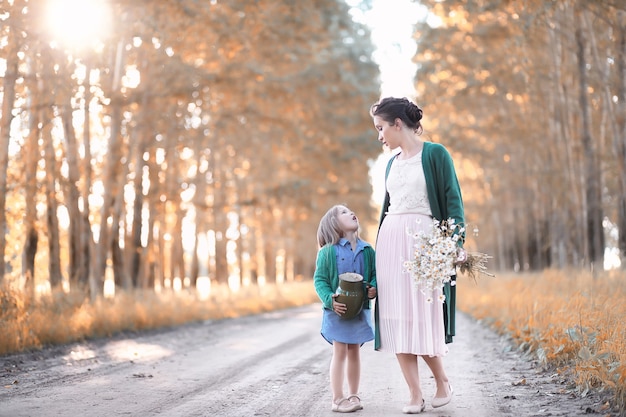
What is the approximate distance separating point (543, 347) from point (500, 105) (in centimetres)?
1897

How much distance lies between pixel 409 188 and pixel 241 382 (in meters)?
2.88

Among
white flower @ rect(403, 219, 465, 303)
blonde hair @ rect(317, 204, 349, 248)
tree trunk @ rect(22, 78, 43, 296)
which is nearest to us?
white flower @ rect(403, 219, 465, 303)

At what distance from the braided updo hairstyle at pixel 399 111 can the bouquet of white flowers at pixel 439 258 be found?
2.87ft

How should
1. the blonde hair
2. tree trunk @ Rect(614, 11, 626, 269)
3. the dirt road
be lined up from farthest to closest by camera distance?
1. tree trunk @ Rect(614, 11, 626, 269)
2. the blonde hair
3. the dirt road

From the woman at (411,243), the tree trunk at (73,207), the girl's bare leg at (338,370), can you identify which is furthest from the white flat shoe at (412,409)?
the tree trunk at (73,207)

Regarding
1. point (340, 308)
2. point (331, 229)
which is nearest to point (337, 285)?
point (340, 308)

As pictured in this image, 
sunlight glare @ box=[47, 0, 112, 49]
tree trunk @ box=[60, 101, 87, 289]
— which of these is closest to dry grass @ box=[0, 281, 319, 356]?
tree trunk @ box=[60, 101, 87, 289]

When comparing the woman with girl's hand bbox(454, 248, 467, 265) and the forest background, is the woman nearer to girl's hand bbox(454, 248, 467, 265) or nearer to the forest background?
girl's hand bbox(454, 248, 467, 265)

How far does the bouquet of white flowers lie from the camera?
562cm

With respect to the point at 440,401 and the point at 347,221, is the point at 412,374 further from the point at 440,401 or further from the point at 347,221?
the point at 347,221

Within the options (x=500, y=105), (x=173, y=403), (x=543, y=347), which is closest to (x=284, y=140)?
(x=500, y=105)

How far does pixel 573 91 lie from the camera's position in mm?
19953

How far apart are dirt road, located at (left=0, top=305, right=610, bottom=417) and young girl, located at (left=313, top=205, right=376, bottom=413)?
32 cm

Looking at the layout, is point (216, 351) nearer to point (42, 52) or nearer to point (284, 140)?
point (42, 52)
